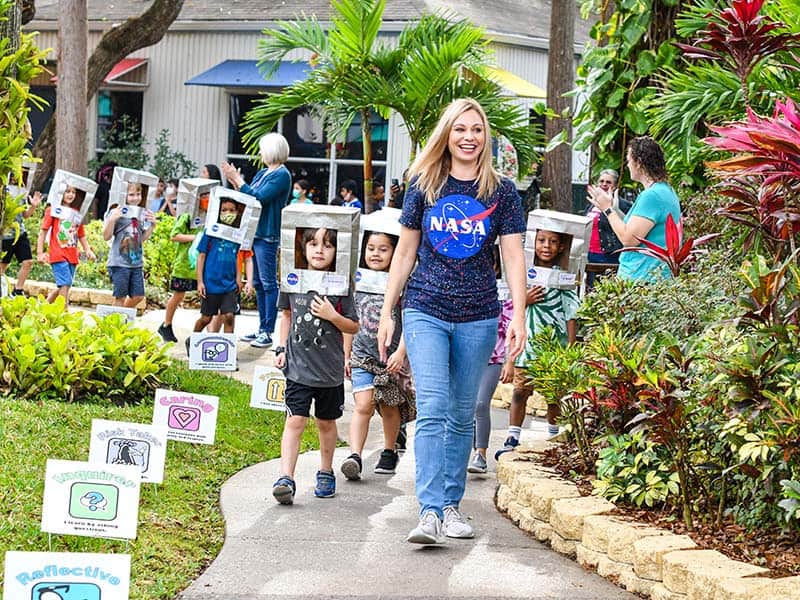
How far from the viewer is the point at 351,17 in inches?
512


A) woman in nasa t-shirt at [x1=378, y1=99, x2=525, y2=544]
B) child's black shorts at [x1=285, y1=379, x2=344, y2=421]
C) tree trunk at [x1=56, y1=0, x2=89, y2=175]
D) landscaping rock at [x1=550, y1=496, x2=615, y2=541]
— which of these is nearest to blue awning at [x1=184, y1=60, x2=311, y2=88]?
tree trunk at [x1=56, y1=0, x2=89, y2=175]

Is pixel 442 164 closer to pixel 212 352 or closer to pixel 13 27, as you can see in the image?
pixel 13 27

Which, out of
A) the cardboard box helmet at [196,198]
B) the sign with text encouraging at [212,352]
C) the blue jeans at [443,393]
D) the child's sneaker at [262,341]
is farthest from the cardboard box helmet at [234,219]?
the blue jeans at [443,393]

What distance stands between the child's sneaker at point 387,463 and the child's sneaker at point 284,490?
1.10 metres

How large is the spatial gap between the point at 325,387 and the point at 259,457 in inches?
52.2

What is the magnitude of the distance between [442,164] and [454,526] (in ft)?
5.35

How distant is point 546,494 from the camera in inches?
244

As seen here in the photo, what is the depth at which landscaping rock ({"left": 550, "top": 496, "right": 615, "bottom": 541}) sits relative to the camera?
579cm

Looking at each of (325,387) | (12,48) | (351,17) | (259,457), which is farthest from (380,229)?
(351,17)

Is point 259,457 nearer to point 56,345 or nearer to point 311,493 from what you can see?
point 311,493

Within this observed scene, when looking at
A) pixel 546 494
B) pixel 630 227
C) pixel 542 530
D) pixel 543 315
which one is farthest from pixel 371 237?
pixel 542 530

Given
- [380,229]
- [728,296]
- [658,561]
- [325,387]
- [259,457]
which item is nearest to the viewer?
[658,561]

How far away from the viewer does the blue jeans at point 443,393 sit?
19.0 ft

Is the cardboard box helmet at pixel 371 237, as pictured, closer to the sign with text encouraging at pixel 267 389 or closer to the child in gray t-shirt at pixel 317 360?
the child in gray t-shirt at pixel 317 360
